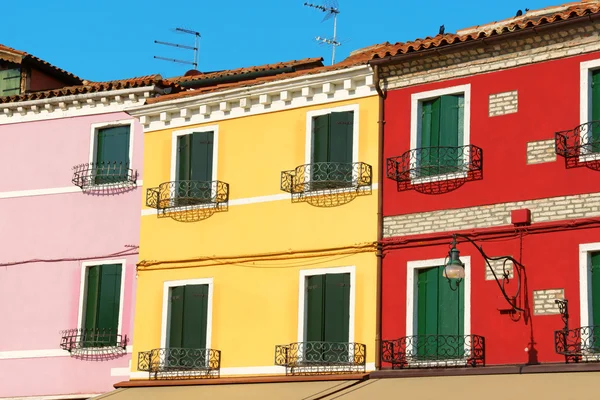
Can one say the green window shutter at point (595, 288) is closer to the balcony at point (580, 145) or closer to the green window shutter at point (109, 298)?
the balcony at point (580, 145)

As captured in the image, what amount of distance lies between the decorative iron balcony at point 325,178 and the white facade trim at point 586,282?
498cm

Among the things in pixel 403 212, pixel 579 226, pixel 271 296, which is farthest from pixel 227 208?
pixel 579 226

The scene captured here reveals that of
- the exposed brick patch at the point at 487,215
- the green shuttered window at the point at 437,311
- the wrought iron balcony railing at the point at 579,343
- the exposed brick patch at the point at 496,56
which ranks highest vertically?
the exposed brick patch at the point at 496,56

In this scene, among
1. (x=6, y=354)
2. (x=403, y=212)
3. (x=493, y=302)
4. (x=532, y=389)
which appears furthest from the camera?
(x=6, y=354)

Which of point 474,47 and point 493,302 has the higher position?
point 474,47

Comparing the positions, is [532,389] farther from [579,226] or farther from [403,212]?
[403,212]

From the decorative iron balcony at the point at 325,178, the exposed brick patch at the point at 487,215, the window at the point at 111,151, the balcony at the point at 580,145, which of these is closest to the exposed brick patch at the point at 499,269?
the exposed brick patch at the point at 487,215

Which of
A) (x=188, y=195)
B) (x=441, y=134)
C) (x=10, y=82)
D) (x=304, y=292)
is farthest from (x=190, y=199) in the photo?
(x=10, y=82)

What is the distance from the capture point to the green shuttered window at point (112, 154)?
30.3m

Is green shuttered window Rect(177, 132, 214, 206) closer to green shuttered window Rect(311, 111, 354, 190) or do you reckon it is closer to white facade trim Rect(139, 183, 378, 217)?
white facade trim Rect(139, 183, 378, 217)

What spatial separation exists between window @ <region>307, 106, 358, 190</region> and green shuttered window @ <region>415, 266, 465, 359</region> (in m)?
2.80

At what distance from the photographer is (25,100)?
31844 mm

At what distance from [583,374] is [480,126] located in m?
5.43

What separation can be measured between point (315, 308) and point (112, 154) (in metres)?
7.19
